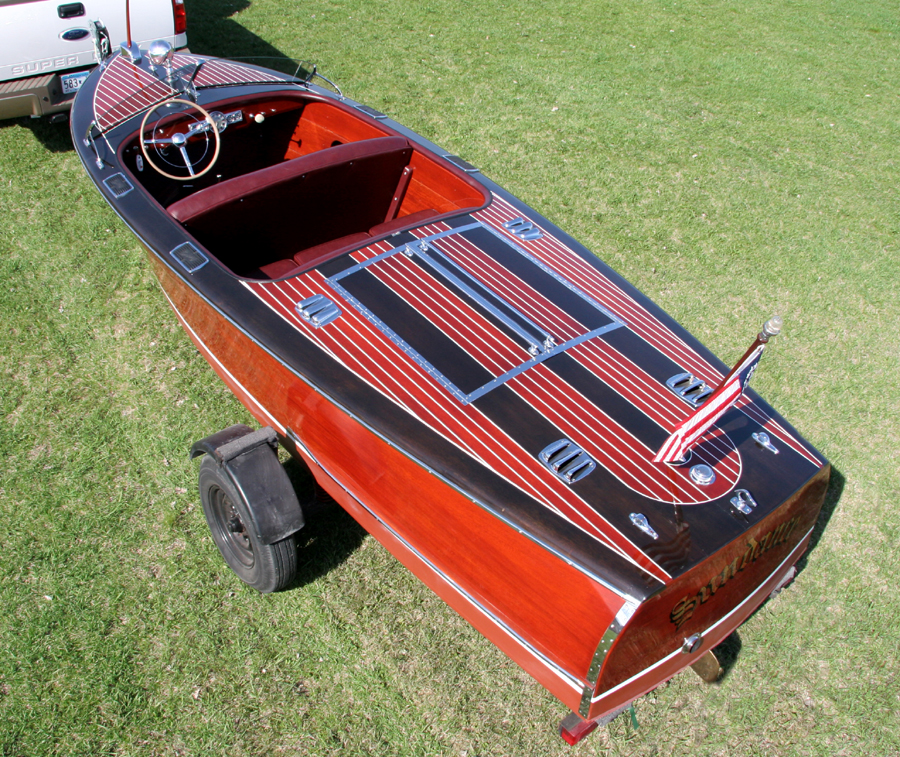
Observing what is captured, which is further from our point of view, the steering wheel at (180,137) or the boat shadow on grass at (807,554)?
the steering wheel at (180,137)

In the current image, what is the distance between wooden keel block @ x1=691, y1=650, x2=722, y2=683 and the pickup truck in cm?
539

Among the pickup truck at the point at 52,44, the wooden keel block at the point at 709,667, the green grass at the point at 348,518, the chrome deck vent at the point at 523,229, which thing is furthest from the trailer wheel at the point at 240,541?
the pickup truck at the point at 52,44

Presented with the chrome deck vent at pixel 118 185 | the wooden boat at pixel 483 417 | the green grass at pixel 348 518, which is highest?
the chrome deck vent at pixel 118 185

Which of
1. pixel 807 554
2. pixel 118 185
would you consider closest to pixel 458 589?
pixel 807 554

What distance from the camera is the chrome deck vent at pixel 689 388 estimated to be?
124 inches

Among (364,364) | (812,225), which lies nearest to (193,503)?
(364,364)

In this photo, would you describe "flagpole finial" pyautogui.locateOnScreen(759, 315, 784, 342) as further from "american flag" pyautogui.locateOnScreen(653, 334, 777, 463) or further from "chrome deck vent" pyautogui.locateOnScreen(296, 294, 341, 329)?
"chrome deck vent" pyautogui.locateOnScreen(296, 294, 341, 329)

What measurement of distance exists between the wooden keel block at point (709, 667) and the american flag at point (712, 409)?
85 cm

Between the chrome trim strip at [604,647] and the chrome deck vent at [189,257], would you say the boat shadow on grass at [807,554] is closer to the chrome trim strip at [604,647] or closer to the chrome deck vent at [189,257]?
the chrome trim strip at [604,647]

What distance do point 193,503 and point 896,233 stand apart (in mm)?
6346

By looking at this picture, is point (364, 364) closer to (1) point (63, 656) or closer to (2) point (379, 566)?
(2) point (379, 566)

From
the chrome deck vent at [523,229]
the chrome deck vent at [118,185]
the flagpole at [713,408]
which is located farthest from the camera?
the chrome deck vent at [523,229]

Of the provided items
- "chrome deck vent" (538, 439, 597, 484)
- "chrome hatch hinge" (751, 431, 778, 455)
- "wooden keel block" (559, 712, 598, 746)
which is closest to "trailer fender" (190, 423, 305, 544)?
"chrome deck vent" (538, 439, 597, 484)

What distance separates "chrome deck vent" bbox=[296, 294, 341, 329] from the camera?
3215 mm
